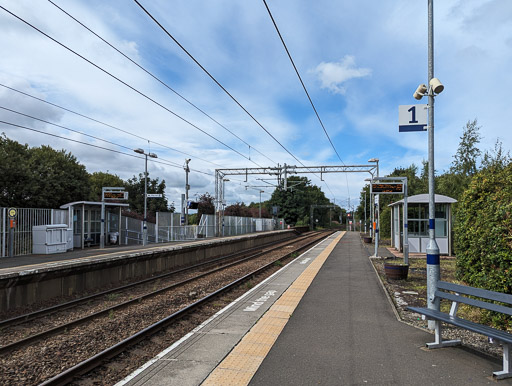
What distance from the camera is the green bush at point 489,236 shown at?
19.9 ft

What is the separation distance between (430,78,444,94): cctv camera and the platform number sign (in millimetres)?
760

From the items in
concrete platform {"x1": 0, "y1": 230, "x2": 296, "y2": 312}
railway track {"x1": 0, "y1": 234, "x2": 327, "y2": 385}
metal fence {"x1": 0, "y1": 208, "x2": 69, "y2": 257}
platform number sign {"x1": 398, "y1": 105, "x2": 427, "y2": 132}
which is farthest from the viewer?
metal fence {"x1": 0, "y1": 208, "x2": 69, "y2": 257}

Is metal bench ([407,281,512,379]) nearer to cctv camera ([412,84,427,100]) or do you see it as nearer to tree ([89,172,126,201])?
cctv camera ([412,84,427,100])

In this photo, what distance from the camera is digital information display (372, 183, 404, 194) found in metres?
17.6

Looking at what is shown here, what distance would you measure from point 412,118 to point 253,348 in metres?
5.32

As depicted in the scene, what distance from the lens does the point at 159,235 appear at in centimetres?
3300

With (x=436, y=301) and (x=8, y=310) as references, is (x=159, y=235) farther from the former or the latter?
(x=436, y=301)

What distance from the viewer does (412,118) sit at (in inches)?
311

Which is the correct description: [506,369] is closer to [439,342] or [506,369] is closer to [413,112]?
[439,342]

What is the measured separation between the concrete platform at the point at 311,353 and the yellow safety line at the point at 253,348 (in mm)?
11

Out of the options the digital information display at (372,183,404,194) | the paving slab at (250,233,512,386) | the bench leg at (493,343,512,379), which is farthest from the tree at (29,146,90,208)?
the bench leg at (493,343,512,379)

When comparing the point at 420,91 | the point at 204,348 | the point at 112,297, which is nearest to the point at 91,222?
the point at 112,297

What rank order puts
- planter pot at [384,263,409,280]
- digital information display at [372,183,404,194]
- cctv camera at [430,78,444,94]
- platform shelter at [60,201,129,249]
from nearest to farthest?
cctv camera at [430,78,444,94] → planter pot at [384,263,409,280] → digital information display at [372,183,404,194] → platform shelter at [60,201,129,249]

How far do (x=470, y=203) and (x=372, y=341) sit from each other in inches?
186
